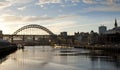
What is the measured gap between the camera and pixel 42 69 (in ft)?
173

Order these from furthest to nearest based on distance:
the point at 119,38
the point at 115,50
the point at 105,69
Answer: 1. the point at 119,38
2. the point at 115,50
3. the point at 105,69

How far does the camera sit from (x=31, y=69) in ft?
174

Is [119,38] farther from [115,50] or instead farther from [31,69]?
[31,69]

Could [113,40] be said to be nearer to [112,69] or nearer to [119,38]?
[119,38]

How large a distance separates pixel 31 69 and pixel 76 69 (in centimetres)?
812

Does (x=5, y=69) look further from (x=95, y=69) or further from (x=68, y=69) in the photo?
(x=95, y=69)

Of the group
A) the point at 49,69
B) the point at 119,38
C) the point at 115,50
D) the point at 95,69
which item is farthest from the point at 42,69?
the point at 119,38

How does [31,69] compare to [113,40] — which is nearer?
[31,69]

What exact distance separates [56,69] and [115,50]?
64.7 m

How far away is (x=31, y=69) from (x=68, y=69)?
22.0ft

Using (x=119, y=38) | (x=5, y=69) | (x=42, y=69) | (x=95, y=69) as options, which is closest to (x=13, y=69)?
(x=5, y=69)

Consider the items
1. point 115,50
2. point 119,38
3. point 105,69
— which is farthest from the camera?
point 119,38

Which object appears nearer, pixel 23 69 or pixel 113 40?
pixel 23 69

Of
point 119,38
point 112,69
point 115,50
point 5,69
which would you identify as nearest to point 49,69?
point 5,69
